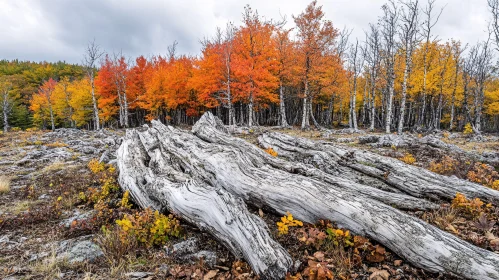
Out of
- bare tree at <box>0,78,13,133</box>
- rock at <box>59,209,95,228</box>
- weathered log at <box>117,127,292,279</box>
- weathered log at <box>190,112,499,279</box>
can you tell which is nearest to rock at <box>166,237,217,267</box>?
weathered log at <box>117,127,292,279</box>

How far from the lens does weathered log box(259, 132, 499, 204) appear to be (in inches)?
231

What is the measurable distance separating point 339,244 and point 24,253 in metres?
5.90

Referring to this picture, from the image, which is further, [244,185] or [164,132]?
[164,132]

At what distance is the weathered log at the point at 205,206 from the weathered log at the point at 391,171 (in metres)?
4.03

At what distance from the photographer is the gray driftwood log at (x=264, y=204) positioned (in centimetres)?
360

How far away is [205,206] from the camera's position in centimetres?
482

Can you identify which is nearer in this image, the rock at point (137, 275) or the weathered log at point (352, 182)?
the rock at point (137, 275)

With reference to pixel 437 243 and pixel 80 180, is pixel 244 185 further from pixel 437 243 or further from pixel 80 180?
pixel 80 180

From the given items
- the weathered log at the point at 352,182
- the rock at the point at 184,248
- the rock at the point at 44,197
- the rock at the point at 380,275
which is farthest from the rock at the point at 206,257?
the rock at the point at 44,197

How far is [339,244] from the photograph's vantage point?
418 cm

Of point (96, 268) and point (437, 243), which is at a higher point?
point (437, 243)

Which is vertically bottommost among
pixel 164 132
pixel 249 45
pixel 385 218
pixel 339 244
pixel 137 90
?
pixel 339 244

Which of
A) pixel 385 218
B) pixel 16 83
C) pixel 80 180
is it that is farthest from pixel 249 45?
pixel 16 83

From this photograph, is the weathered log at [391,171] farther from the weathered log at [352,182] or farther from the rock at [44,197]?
the rock at [44,197]
